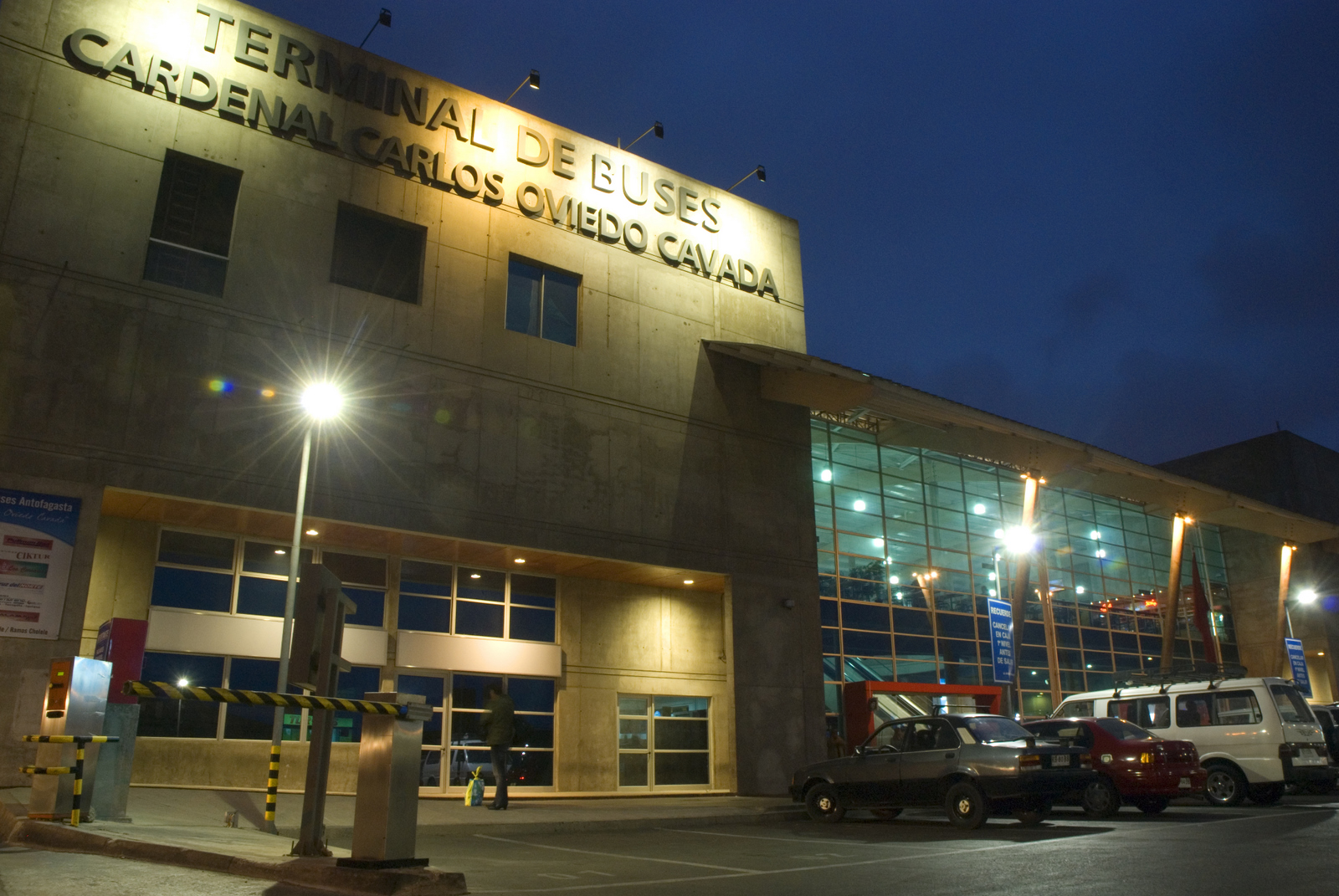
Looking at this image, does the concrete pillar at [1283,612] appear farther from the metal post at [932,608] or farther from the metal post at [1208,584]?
the metal post at [932,608]

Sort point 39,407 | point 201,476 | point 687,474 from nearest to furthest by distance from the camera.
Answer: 1. point 39,407
2. point 201,476
3. point 687,474

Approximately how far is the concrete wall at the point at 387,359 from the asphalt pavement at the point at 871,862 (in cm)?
677

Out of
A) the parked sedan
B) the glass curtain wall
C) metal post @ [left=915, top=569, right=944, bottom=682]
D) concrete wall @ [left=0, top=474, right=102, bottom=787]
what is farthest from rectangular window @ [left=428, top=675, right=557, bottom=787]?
metal post @ [left=915, top=569, right=944, bottom=682]

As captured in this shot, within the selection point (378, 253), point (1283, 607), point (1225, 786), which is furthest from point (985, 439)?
point (1283, 607)

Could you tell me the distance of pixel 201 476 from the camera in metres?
15.8

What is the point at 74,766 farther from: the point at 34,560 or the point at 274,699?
the point at 34,560

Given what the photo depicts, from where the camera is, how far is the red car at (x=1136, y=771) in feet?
48.4

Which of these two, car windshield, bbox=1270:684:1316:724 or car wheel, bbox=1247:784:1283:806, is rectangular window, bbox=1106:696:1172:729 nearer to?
car wheel, bbox=1247:784:1283:806

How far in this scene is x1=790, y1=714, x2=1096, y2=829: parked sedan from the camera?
520 inches

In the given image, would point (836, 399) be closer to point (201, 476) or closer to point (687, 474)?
point (687, 474)

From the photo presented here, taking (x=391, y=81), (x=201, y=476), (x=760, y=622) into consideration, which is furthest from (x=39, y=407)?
(x=760, y=622)

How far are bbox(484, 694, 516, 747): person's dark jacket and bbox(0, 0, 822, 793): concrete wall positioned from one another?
3528 millimetres

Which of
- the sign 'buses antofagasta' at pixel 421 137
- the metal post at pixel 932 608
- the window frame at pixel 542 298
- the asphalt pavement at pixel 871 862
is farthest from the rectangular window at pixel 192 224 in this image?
the metal post at pixel 932 608

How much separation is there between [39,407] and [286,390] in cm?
364
